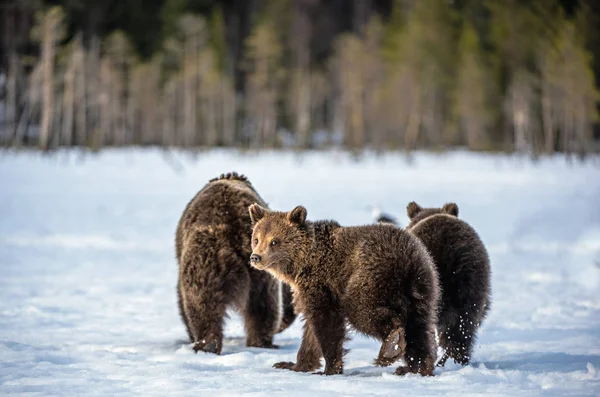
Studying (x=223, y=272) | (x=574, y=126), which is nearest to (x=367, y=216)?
(x=223, y=272)

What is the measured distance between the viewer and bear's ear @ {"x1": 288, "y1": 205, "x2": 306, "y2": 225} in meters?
5.38

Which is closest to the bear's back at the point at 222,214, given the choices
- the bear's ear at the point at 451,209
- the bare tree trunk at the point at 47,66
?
the bear's ear at the point at 451,209

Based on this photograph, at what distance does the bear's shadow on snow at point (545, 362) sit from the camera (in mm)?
5645

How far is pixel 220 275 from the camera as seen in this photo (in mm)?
6121

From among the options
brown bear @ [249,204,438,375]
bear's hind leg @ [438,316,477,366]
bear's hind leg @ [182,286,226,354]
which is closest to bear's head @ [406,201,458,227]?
bear's hind leg @ [438,316,477,366]

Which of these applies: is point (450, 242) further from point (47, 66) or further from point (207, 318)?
point (47, 66)

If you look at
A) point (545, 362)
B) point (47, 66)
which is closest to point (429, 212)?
point (545, 362)

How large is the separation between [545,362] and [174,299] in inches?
194

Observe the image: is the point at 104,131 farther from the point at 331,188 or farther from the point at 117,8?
the point at 331,188

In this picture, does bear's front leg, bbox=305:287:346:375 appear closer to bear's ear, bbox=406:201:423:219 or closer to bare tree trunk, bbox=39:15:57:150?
bear's ear, bbox=406:201:423:219

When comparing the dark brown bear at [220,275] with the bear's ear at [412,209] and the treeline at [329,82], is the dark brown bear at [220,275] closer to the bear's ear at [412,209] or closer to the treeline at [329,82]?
the bear's ear at [412,209]

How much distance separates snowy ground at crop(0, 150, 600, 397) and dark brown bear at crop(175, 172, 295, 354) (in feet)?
0.70

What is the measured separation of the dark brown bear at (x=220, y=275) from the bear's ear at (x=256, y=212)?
600 mm

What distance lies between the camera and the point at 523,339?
23.5 ft
